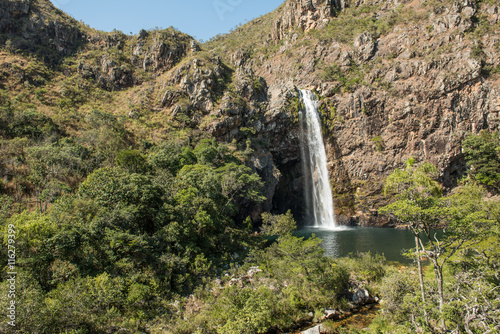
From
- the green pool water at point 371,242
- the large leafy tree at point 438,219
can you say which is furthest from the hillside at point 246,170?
the green pool water at point 371,242

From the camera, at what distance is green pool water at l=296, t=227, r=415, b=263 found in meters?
27.6

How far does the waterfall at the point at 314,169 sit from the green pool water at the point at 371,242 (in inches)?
Answer: 331

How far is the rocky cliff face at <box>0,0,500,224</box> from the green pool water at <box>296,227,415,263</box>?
7243mm

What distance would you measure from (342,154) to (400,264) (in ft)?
102

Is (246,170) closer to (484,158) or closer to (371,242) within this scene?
(371,242)

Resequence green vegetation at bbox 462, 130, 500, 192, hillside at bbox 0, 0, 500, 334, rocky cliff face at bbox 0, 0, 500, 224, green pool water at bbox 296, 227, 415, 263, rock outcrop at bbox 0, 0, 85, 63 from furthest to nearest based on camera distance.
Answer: rock outcrop at bbox 0, 0, 85, 63, rocky cliff face at bbox 0, 0, 500, 224, green vegetation at bbox 462, 130, 500, 192, green pool water at bbox 296, 227, 415, 263, hillside at bbox 0, 0, 500, 334

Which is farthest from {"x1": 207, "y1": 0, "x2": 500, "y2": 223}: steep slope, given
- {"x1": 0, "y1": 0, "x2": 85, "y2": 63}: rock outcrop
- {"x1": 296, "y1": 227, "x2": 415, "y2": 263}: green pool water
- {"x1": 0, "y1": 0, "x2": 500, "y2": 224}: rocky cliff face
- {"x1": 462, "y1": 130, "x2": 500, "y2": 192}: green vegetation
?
{"x1": 0, "y1": 0, "x2": 85, "y2": 63}: rock outcrop

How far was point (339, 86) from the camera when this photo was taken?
180ft

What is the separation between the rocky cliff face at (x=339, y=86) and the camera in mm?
45781

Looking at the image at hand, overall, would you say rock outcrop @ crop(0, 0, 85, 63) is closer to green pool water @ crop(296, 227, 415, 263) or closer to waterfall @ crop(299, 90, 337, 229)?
waterfall @ crop(299, 90, 337, 229)

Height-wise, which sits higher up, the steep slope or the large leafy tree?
the steep slope

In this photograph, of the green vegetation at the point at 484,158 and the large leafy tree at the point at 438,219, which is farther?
the green vegetation at the point at 484,158

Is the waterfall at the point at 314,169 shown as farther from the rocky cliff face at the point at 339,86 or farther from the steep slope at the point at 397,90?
the steep slope at the point at 397,90

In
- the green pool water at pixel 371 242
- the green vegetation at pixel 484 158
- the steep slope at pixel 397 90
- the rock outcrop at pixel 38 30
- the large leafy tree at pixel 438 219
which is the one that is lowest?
the green pool water at pixel 371 242
